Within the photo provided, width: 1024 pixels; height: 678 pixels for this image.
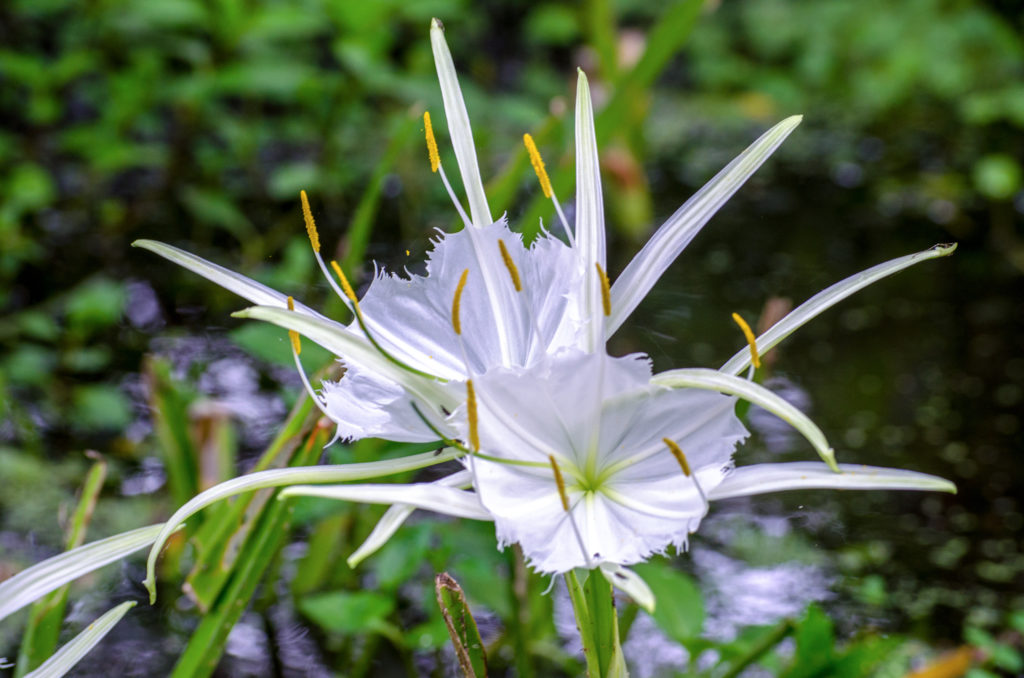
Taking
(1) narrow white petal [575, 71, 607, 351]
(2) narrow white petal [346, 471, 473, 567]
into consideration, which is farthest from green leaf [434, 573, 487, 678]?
(1) narrow white petal [575, 71, 607, 351]

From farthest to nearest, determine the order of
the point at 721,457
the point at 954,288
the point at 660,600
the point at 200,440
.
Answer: the point at 954,288
the point at 200,440
the point at 660,600
the point at 721,457

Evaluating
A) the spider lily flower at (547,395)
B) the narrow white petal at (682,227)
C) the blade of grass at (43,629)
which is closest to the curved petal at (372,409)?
the spider lily flower at (547,395)

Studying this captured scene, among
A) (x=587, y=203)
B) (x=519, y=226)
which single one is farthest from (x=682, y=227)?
(x=519, y=226)

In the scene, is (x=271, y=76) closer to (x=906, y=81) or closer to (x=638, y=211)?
(x=638, y=211)

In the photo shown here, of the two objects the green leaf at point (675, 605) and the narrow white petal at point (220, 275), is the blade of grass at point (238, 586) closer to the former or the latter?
the narrow white petal at point (220, 275)

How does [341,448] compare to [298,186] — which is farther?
[298,186]

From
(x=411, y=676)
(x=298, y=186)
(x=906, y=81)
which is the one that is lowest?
(x=411, y=676)

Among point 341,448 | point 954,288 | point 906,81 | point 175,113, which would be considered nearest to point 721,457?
point 341,448
